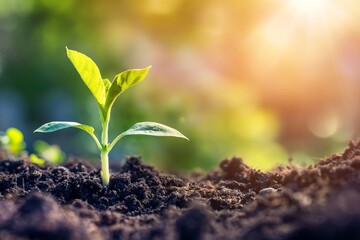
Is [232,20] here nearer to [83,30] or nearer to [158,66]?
[158,66]

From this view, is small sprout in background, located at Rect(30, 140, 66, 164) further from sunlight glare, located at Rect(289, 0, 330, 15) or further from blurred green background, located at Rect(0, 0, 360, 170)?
sunlight glare, located at Rect(289, 0, 330, 15)

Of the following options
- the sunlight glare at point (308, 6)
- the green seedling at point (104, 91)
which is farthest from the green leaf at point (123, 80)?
the sunlight glare at point (308, 6)

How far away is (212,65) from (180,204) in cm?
552

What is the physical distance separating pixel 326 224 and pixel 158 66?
5859 mm

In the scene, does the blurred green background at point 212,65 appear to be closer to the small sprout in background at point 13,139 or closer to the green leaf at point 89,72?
the small sprout in background at point 13,139

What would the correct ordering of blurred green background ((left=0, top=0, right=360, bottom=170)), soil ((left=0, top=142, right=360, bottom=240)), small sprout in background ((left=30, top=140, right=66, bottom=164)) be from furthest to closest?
blurred green background ((left=0, top=0, right=360, bottom=170))
small sprout in background ((left=30, top=140, right=66, bottom=164))
soil ((left=0, top=142, right=360, bottom=240))

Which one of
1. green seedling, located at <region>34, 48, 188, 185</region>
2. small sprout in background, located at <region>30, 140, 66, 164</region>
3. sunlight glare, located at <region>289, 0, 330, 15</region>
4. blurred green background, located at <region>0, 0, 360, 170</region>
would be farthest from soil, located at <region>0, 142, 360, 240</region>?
sunlight glare, located at <region>289, 0, 330, 15</region>

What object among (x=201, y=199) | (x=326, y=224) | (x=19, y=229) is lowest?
(x=19, y=229)

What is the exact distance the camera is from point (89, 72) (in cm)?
213

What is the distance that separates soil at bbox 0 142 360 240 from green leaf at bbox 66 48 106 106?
1.18ft

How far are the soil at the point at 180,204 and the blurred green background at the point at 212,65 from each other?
3.69 meters

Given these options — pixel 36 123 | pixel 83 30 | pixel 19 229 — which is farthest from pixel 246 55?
pixel 19 229

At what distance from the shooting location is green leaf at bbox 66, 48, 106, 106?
2.07 metres

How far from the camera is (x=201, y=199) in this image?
2.08 metres
